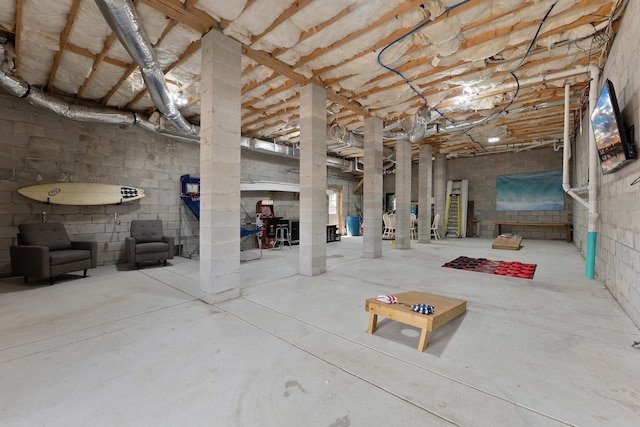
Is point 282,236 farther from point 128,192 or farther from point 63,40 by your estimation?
point 63,40

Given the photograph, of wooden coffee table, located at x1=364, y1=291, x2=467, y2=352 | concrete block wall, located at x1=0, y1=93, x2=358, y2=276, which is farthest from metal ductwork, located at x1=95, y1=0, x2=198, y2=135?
wooden coffee table, located at x1=364, y1=291, x2=467, y2=352

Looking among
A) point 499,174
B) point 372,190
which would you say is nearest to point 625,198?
point 372,190

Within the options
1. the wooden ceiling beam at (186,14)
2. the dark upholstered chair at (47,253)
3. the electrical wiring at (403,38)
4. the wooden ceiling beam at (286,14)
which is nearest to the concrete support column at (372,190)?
the electrical wiring at (403,38)

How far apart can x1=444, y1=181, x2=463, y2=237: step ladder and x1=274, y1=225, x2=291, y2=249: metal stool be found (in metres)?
6.27

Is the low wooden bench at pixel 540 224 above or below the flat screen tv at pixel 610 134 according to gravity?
below

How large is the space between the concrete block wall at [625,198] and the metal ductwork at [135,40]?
16.0 ft

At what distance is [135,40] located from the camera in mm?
3025

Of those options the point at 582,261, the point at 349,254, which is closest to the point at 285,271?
the point at 349,254

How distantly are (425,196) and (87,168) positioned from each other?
29.1 ft

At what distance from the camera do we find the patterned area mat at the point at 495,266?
4496 millimetres

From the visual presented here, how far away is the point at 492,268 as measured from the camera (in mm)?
4879

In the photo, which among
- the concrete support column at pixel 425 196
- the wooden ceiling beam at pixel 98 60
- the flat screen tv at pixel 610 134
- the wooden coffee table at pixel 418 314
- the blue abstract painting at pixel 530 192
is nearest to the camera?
the wooden coffee table at pixel 418 314

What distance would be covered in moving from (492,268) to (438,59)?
363 cm

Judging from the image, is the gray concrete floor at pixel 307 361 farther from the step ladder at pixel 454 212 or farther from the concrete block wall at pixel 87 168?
the step ladder at pixel 454 212
